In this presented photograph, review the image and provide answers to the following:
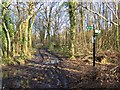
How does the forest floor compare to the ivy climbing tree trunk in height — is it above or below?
below

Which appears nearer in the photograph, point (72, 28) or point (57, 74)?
point (57, 74)

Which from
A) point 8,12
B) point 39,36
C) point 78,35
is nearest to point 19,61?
point 39,36

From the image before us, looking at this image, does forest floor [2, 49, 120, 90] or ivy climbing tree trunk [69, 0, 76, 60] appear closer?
forest floor [2, 49, 120, 90]

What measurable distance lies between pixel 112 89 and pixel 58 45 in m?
5.42

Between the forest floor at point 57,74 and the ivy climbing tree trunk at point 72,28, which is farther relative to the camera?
the ivy climbing tree trunk at point 72,28

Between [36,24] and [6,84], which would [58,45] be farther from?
[6,84]

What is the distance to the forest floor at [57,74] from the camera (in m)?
6.53

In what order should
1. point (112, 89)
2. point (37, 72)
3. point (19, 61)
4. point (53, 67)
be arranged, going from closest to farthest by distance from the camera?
point (112, 89), point (37, 72), point (53, 67), point (19, 61)

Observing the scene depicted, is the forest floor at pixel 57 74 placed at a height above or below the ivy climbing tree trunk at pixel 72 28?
below

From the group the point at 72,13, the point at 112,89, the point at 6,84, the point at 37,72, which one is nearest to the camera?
the point at 112,89

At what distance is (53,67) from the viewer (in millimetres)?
9516

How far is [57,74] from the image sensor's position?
8312mm

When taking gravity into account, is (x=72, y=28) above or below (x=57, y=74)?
above

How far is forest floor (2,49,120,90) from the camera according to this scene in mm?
6534
